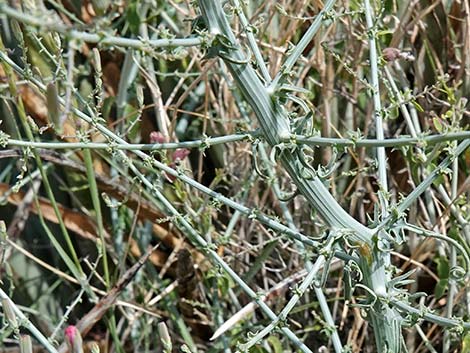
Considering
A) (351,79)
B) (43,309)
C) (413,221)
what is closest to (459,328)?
(413,221)

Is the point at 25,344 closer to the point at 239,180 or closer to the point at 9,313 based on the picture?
the point at 9,313

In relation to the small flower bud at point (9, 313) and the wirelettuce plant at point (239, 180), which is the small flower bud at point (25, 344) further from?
the wirelettuce plant at point (239, 180)

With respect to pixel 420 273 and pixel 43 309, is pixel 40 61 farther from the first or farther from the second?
pixel 420 273

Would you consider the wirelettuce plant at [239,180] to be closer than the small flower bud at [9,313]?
No

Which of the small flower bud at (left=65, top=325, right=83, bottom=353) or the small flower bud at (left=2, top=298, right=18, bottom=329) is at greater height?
the small flower bud at (left=2, top=298, right=18, bottom=329)

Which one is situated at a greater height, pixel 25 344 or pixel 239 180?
pixel 25 344

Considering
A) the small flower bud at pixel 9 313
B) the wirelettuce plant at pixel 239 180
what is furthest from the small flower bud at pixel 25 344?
the wirelettuce plant at pixel 239 180

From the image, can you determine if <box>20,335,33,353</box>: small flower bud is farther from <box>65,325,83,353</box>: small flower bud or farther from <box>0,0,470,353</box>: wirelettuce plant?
<box>0,0,470,353</box>: wirelettuce plant

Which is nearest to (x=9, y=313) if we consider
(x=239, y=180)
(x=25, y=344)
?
(x=25, y=344)

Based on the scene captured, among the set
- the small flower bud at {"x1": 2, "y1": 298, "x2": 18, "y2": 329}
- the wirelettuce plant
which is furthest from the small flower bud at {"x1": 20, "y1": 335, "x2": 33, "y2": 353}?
the wirelettuce plant

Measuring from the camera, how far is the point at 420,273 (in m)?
1.32

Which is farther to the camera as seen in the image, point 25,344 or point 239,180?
point 239,180

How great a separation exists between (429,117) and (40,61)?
→ 2.05ft

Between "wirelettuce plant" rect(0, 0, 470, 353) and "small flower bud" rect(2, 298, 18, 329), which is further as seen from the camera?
"wirelettuce plant" rect(0, 0, 470, 353)
